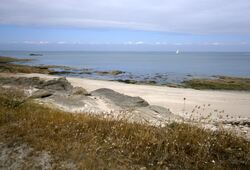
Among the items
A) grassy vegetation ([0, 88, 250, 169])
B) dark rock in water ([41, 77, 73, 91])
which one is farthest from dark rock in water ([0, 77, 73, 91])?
grassy vegetation ([0, 88, 250, 169])

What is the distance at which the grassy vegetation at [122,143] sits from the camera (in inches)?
Answer: 155

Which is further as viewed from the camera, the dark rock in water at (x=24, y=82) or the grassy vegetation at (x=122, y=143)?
the dark rock in water at (x=24, y=82)

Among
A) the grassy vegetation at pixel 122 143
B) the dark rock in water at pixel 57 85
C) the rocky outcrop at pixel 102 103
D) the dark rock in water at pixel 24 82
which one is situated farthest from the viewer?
the dark rock in water at pixel 24 82

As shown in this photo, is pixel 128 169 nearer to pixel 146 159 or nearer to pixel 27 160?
pixel 146 159

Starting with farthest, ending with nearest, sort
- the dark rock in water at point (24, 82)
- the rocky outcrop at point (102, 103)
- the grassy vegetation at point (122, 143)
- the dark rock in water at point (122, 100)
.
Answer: the dark rock in water at point (24, 82) < the dark rock in water at point (122, 100) < the rocky outcrop at point (102, 103) < the grassy vegetation at point (122, 143)

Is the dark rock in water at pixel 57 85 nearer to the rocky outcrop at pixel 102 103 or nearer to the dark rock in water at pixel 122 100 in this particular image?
the rocky outcrop at pixel 102 103

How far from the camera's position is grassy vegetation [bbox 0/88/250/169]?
393cm

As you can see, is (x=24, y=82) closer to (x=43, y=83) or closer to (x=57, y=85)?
(x=43, y=83)

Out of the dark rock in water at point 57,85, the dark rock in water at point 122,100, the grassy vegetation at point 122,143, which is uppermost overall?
the grassy vegetation at point 122,143

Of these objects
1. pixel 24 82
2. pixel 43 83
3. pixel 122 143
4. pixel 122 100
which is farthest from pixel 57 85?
pixel 122 143

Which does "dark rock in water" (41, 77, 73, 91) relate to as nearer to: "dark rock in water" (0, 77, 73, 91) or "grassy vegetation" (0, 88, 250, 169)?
"dark rock in water" (0, 77, 73, 91)

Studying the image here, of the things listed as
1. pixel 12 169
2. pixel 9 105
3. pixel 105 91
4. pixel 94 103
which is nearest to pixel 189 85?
pixel 105 91

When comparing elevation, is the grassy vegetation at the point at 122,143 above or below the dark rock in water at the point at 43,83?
above

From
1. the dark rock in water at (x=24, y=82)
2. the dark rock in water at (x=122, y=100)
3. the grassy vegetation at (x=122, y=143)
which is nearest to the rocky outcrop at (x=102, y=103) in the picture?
the dark rock in water at (x=122, y=100)
